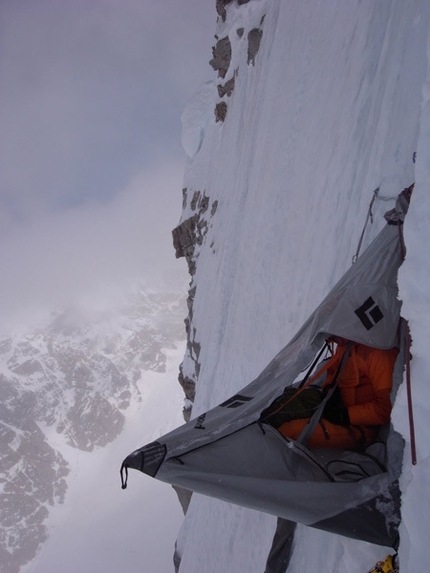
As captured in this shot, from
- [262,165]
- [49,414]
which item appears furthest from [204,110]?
[49,414]

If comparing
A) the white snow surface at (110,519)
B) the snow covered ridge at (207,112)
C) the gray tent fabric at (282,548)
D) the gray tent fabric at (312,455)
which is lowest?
the white snow surface at (110,519)

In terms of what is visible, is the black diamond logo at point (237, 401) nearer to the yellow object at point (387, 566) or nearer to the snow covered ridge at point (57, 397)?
the yellow object at point (387, 566)

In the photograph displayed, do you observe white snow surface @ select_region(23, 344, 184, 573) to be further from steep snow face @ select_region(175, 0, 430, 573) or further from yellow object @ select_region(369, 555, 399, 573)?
yellow object @ select_region(369, 555, 399, 573)

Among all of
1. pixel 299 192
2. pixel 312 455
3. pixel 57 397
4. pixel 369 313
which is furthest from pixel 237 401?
pixel 57 397

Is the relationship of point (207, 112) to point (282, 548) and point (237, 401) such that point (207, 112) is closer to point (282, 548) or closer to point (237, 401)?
point (237, 401)

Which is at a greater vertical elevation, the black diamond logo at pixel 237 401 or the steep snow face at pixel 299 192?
the steep snow face at pixel 299 192

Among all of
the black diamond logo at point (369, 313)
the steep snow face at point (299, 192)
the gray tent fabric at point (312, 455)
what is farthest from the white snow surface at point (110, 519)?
the black diamond logo at point (369, 313)

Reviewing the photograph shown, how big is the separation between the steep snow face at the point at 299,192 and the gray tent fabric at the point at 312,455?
1.00 feet

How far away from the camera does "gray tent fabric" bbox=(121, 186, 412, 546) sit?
2.49 meters

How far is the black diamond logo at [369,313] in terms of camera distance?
2904 millimetres

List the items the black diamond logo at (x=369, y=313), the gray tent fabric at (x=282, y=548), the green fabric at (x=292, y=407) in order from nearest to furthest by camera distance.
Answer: the black diamond logo at (x=369, y=313), the green fabric at (x=292, y=407), the gray tent fabric at (x=282, y=548)

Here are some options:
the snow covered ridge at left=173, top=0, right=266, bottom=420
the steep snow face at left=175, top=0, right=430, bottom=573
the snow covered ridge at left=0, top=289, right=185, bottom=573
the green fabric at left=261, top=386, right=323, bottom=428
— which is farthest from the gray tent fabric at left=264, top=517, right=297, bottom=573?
the snow covered ridge at left=0, top=289, right=185, bottom=573

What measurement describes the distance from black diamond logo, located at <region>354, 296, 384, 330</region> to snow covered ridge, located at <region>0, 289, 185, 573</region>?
371 feet

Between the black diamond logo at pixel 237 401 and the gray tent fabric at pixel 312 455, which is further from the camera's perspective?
the black diamond logo at pixel 237 401
